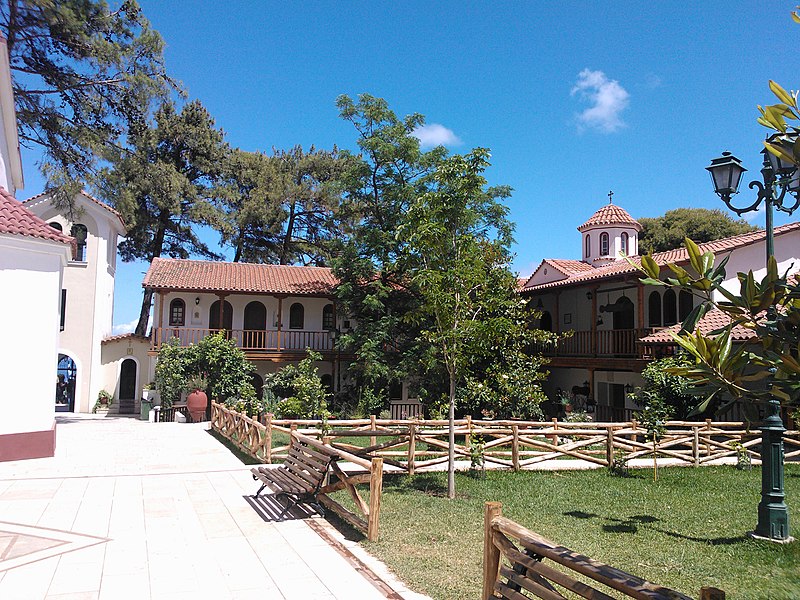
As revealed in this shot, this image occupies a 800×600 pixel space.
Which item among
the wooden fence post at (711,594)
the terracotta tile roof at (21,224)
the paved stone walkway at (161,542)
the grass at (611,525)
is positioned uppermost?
the terracotta tile roof at (21,224)

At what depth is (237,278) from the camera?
26.0m

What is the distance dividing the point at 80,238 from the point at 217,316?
657 centimetres

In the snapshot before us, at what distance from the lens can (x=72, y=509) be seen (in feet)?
27.6

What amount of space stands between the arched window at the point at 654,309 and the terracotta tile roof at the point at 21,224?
18336mm

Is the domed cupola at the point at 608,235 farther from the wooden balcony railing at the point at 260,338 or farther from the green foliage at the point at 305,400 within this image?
the green foliage at the point at 305,400

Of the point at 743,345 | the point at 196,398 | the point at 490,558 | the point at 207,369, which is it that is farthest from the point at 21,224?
the point at 743,345

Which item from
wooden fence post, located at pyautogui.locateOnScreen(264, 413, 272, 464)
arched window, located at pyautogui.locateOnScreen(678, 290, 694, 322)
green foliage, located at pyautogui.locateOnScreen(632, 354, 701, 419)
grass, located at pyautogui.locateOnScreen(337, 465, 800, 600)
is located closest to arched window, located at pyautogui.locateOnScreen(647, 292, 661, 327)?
arched window, located at pyautogui.locateOnScreen(678, 290, 694, 322)

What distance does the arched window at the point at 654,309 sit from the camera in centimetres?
2098

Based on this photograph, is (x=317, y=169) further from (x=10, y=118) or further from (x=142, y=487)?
(x=142, y=487)

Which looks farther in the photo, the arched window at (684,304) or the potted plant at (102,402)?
the potted plant at (102,402)

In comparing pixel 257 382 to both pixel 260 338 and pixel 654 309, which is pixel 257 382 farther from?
pixel 654 309

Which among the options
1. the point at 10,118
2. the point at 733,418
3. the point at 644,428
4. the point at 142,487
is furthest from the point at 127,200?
the point at 733,418

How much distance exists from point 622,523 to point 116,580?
656cm

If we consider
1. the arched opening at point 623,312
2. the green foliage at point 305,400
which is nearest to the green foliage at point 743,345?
the green foliage at point 305,400
